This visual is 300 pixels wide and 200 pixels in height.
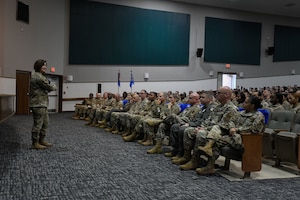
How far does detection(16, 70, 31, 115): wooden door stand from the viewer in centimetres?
1162

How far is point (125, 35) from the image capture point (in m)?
13.9

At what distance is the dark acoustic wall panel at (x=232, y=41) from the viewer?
15.6 metres

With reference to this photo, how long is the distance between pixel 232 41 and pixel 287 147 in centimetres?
1251

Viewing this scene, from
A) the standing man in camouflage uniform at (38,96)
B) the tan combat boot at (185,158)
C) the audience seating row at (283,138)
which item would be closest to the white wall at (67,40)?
the standing man in camouflage uniform at (38,96)

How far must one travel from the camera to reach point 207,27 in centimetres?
1546

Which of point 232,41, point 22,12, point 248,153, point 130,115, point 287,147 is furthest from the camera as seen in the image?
point 232,41

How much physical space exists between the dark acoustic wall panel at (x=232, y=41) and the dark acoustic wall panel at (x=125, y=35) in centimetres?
126

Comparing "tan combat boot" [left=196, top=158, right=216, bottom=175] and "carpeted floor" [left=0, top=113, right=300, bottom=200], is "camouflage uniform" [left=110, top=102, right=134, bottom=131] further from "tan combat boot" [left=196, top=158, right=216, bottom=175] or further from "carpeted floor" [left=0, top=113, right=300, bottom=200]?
"tan combat boot" [left=196, top=158, right=216, bottom=175]

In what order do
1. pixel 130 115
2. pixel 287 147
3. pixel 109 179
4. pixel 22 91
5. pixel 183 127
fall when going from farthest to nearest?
pixel 22 91
pixel 130 115
pixel 183 127
pixel 287 147
pixel 109 179

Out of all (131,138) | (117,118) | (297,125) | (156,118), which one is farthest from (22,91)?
(297,125)

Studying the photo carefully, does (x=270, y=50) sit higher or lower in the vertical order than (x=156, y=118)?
higher

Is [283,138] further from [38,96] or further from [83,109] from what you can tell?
[83,109]

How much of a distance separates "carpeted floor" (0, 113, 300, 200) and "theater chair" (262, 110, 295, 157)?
86 cm

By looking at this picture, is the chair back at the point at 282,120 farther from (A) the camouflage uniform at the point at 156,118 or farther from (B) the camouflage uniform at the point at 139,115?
(B) the camouflage uniform at the point at 139,115
